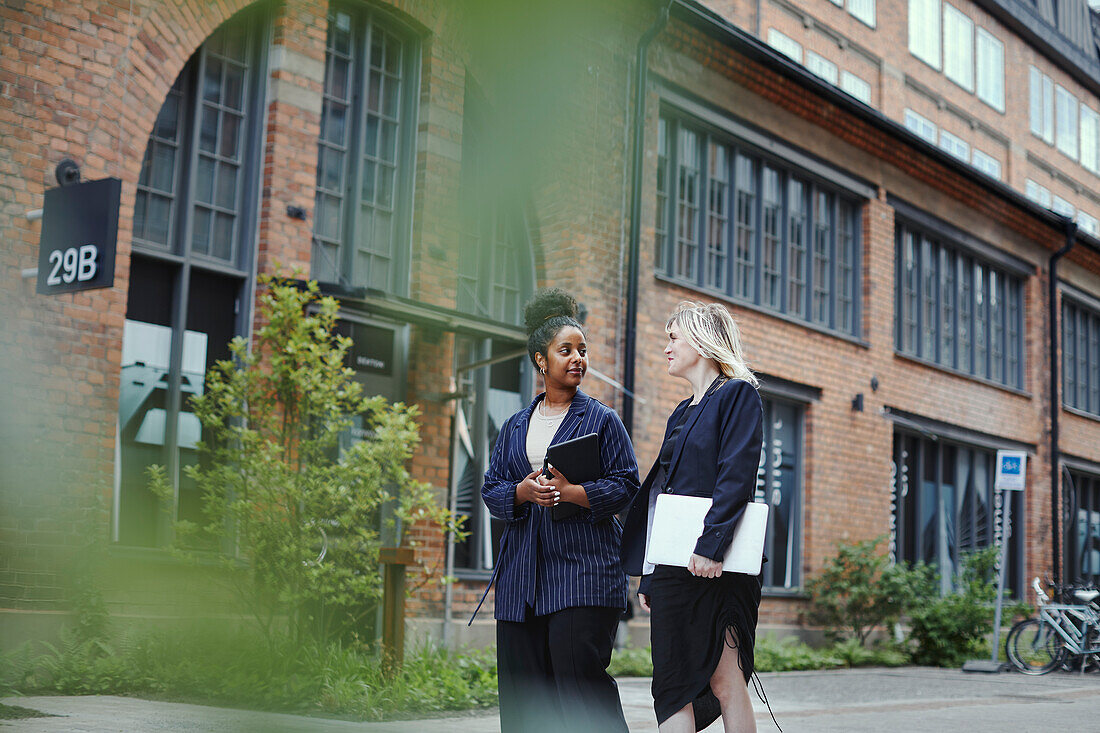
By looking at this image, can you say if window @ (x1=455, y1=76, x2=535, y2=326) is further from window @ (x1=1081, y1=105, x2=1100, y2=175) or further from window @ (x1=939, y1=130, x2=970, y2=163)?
window @ (x1=1081, y1=105, x2=1100, y2=175)

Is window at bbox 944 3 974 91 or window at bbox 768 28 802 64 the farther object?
window at bbox 944 3 974 91

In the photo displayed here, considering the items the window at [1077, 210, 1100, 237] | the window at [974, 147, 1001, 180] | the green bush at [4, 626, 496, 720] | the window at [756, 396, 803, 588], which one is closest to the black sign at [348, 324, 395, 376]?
the green bush at [4, 626, 496, 720]

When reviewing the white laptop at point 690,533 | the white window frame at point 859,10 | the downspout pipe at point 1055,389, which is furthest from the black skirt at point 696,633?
the downspout pipe at point 1055,389

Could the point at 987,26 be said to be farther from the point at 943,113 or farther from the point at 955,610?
the point at 955,610

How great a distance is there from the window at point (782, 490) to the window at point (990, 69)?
11.2m

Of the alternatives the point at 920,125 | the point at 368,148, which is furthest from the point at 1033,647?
the point at 368,148

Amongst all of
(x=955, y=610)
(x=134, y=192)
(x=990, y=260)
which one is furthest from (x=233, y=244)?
(x=990, y=260)

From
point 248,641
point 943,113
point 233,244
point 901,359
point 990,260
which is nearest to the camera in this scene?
point 248,641

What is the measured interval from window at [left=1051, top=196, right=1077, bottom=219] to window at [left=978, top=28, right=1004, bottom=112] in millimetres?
3411

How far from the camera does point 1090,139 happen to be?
28.2 meters

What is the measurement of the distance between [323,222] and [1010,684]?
1089 cm

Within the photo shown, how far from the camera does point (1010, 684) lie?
1190cm

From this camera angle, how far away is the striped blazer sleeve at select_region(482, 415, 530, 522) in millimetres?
3881

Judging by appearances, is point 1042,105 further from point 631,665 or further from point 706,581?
point 706,581
